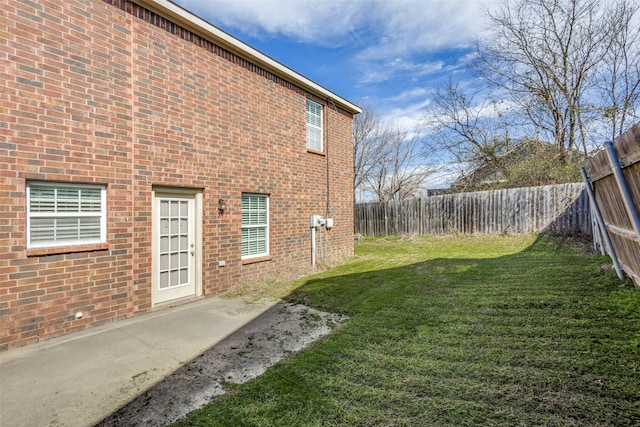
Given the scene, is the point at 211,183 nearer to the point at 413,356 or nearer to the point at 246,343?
the point at 246,343

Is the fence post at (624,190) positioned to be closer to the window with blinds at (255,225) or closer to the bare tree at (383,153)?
the window with blinds at (255,225)

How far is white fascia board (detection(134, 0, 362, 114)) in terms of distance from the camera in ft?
17.5

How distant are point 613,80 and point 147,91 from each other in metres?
18.2

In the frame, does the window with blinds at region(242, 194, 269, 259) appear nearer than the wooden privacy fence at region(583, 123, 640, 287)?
No

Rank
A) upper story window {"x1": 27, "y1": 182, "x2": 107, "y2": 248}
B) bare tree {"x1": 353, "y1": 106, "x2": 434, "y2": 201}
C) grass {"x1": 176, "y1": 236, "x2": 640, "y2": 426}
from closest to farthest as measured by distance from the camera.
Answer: grass {"x1": 176, "y1": 236, "x2": 640, "y2": 426} < upper story window {"x1": 27, "y1": 182, "x2": 107, "y2": 248} < bare tree {"x1": 353, "y1": 106, "x2": 434, "y2": 201}

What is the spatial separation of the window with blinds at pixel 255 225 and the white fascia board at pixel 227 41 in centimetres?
316

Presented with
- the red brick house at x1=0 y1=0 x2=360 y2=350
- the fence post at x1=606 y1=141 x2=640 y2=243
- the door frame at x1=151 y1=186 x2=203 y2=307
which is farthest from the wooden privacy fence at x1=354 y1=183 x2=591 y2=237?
the door frame at x1=151 y1=186 x2=203 y2=307

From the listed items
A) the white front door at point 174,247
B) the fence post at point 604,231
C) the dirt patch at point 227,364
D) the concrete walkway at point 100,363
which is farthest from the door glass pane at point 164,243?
the fence post at point 604,231

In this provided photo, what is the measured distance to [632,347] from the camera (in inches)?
107

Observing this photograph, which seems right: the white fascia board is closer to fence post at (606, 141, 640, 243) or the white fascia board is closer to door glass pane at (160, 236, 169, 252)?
door glass pane at (160, 236, 169, 252)

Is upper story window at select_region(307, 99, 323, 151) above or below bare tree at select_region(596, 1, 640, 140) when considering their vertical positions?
below

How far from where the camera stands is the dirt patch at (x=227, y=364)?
8.08 feet

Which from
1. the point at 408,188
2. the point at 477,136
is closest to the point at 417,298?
the point at 477,136

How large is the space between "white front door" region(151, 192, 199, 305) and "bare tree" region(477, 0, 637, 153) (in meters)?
16.7
